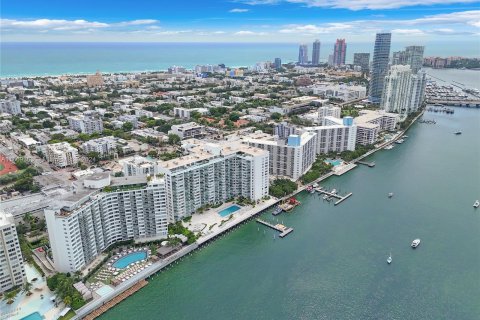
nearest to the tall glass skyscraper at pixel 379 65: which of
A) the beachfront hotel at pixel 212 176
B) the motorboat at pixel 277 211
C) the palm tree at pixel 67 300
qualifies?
the motorboat at pixel 277 211

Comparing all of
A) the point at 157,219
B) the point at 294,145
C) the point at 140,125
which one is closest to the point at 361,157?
the point at 294,145

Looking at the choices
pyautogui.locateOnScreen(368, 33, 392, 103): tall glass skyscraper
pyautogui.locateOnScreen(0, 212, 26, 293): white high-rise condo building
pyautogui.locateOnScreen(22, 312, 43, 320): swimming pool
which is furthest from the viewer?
pyautogui.locateOnScreen(368, 33, 392, 103): tall glass skyscraper

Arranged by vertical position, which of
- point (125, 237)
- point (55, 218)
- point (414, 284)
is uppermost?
point (55, 218)

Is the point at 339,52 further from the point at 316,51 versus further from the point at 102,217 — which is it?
the point at 102,217

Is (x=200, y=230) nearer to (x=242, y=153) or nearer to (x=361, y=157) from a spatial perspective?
(x=242, y=153)

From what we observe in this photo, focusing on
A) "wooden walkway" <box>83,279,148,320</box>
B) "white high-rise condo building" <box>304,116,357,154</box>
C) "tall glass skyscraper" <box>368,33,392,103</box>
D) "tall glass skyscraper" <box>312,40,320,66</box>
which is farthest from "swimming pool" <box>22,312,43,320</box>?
"tall glass skyscraper" <box>312,40,320,66</box>

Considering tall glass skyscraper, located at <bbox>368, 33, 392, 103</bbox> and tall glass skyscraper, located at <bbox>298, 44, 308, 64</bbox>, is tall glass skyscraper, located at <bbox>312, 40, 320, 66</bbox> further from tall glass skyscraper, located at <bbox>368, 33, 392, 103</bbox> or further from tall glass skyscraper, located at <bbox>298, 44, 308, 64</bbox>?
tall glass skyscraper, located at <bbox>368, 33, 392, 103</bbox>
